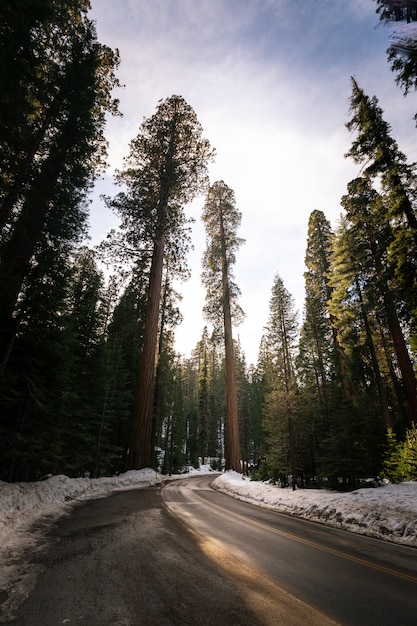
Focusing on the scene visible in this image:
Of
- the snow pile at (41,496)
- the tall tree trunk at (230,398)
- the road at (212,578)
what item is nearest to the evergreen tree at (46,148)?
the snow pile at (41,496)

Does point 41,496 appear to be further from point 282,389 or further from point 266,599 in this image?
point 282,389

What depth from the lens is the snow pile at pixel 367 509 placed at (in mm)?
7848

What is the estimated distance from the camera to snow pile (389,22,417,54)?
31.8ft

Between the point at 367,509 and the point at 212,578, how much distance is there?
7.21m

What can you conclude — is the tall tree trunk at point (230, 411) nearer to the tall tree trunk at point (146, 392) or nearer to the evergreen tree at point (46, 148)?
the tall tree trunk at point (146, 392)

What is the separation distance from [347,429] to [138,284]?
1494cm

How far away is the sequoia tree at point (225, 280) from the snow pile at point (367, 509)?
31.7 ft

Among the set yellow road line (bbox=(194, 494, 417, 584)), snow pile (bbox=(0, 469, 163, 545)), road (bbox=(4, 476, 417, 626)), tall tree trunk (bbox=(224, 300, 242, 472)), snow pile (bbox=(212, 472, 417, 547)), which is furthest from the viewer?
tall tree trunk (bbox=(224, 300, 242, 472))

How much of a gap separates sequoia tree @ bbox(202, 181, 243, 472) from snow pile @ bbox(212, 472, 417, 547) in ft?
31.7

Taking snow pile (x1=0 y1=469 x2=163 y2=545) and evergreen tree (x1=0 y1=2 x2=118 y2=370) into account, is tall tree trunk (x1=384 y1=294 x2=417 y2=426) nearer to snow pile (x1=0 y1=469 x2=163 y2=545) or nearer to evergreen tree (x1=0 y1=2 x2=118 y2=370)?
snow pile (x1=0 y1=469 x2=163 y2=545)

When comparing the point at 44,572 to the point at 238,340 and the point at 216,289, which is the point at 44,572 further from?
the point at 238,340

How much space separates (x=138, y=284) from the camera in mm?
20047

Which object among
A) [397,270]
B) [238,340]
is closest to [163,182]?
[397,270]

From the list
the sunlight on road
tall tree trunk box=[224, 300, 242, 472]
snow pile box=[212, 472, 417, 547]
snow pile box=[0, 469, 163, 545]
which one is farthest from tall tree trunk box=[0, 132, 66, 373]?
tall tree trunk box=[224, 300, 242, 472]
